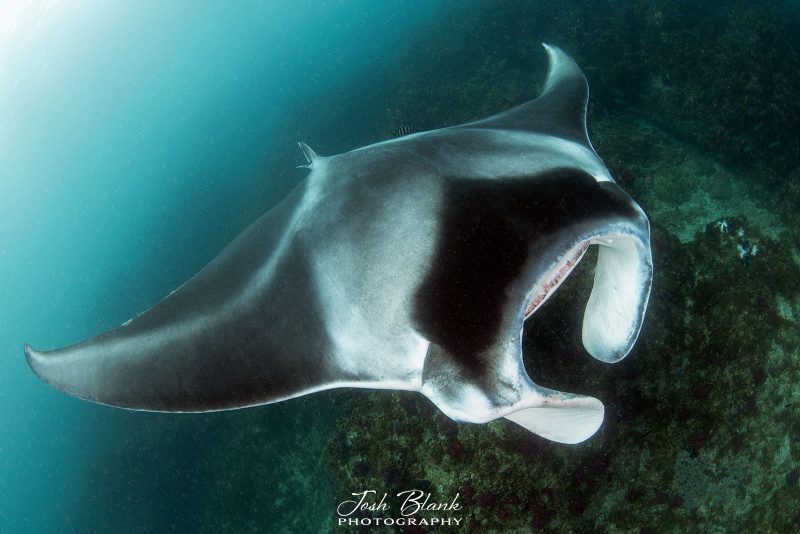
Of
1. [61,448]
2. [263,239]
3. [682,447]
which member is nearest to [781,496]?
[682,447]

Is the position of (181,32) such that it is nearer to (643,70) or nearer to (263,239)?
(643,70)

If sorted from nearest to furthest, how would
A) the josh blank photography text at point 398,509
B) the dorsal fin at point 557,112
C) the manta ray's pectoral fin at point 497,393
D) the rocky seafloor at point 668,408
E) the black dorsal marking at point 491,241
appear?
the manta ray's pectoral fin at point 497,393 → the black dorsal marking at point 491,241 → the dorsal fin at point 557,112 → the rocky seafloor at point 668,408 → the josh blank photography text at point 398,509

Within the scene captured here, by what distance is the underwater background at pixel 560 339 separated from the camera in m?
4.59

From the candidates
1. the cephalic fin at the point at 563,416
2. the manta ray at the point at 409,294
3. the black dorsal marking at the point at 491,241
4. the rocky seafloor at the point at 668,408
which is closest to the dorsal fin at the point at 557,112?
the manta ray at the point at 409,294

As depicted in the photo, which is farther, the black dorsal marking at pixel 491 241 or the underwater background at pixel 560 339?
the underwater background at pixel 560 339

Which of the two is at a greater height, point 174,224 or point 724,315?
point 724,315

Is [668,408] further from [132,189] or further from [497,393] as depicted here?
[132,189]

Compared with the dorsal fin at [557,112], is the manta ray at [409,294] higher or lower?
higher

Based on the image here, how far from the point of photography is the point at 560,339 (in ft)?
16.3

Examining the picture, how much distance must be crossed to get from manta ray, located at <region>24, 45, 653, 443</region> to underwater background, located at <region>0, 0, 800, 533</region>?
2.79m

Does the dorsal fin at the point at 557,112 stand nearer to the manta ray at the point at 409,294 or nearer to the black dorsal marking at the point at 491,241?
the manta ray at the point at 409,294

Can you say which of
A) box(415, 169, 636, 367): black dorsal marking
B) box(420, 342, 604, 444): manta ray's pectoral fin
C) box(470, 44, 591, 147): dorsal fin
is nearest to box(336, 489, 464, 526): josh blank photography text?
box(420, 342, 604, 444): manta ray's pectoral fin

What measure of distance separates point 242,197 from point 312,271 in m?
17.4

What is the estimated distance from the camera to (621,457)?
14.9 feet
